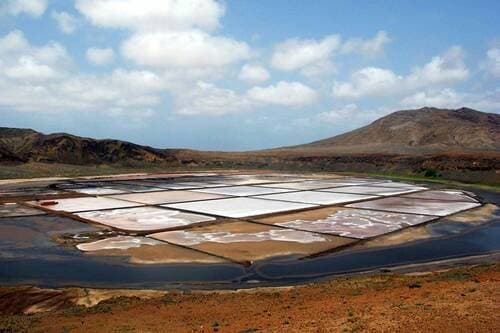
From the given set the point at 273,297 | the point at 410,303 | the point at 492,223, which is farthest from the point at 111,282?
the point at 492,223

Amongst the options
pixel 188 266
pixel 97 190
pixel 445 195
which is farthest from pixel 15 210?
pixel 445 195

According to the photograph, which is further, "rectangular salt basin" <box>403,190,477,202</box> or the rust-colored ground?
"rectangular salt basin" <box>403,190,477,202</box>

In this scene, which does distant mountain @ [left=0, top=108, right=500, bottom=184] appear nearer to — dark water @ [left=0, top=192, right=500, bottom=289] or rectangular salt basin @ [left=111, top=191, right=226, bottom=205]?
rectangular salt basin @ [left=111, top=191, right=226, bottom=205]

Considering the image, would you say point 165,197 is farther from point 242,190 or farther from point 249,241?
point 249,241

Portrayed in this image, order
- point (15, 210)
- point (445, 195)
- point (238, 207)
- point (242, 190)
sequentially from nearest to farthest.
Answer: point (15, 210)
point (238, 207)
point (445, 195)
point (242, 190)

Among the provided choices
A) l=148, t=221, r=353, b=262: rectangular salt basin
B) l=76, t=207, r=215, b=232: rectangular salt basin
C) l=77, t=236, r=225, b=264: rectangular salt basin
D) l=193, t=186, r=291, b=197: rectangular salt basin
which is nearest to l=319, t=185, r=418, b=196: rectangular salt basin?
l=193, t=186, r=291, b=197: rectangular salt basin
